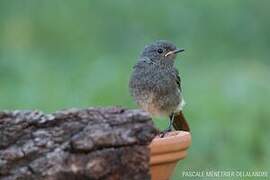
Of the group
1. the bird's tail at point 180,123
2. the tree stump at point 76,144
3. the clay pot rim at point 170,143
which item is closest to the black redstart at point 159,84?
the bird's tail at point 180,123

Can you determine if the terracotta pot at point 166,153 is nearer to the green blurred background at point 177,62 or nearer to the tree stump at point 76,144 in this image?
the tree stump at point 76,144

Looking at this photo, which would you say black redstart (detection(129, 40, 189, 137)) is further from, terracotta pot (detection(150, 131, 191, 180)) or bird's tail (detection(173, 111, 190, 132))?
terracotta pot (detection(150, 131, 191, 180))

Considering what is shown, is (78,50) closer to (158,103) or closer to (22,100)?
(22,100)

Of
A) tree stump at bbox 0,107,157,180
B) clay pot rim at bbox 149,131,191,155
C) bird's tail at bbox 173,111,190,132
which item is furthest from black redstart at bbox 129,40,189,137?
tree stump at bbox 0,107,157,180

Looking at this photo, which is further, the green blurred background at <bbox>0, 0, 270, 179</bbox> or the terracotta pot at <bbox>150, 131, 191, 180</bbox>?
the green blurred background at <bbox>0, 0, 270, 179</bbox>

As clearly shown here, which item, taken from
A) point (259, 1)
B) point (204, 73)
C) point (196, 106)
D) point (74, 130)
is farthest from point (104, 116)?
point (259, 1)
